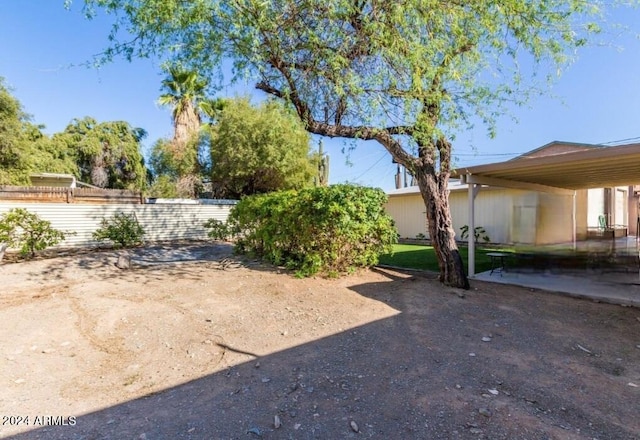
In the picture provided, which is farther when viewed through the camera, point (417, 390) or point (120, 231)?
point (120, 231)

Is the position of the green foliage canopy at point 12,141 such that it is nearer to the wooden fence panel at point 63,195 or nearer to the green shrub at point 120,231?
the wooden fence panel at point 63,195

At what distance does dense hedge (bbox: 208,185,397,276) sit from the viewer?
6.37 metres

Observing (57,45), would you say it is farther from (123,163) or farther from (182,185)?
(123,163)

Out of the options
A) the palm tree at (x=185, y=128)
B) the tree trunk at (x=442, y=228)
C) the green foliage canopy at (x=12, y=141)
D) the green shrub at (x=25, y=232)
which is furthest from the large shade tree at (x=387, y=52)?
the palm tree at (x=185, y=128)

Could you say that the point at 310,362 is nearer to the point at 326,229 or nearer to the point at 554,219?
the point at 326,229

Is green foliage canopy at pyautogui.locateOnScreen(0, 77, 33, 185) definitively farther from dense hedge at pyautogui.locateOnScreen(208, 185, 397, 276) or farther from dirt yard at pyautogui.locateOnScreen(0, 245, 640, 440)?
dense hedge at pyautogui.locateOnScreen(208, 185, 397, 276)

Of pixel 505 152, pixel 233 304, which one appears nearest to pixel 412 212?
pixel 505 152

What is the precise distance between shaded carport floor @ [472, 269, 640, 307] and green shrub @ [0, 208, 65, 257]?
10413 millimetres

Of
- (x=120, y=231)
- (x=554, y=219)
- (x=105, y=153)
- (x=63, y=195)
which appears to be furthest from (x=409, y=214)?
(x=105, y=153)

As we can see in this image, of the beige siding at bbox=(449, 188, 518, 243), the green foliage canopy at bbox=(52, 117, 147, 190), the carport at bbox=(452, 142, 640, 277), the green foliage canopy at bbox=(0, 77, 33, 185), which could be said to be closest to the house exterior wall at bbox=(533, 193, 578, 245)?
the beige siding at bbox=(449, 188, 518, 243)

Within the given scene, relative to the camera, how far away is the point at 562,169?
702 centimetres

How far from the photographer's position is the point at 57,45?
261 inches

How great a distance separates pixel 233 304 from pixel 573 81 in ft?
25.0

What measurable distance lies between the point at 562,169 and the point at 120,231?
38.4 ft
